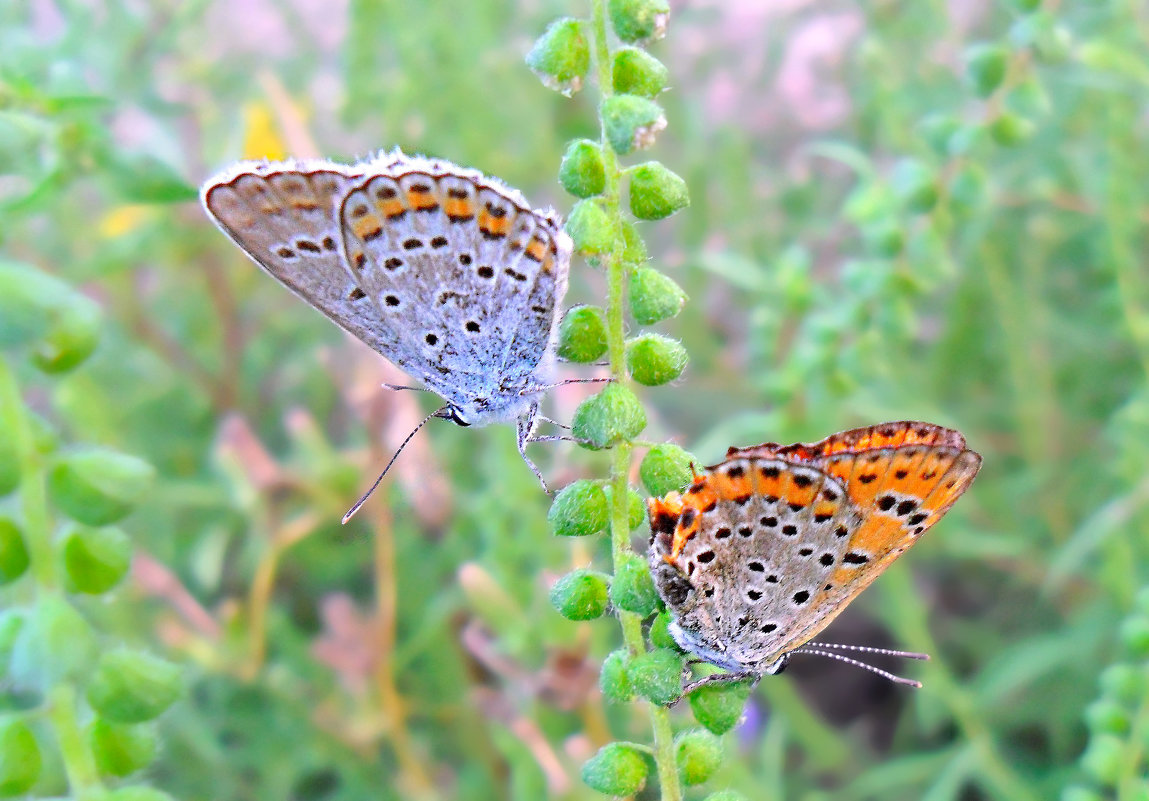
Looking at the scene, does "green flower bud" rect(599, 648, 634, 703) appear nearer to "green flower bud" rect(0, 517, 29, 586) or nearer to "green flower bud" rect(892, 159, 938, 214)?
"green flower bud" rect(0, 517, 29, 586)

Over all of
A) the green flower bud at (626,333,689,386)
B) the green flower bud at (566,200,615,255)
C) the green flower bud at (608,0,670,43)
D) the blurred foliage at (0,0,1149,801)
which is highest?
the green flower bud at (608,0,670,43)

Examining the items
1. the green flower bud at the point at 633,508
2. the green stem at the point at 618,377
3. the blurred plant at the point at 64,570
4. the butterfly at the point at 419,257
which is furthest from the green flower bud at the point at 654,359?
the blurred plant at the point at 64,570

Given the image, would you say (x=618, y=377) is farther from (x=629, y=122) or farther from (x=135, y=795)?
(x=135, y=795)

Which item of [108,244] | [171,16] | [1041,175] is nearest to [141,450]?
[108,244]

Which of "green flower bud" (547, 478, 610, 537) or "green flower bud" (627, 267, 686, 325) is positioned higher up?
"green flower bud" (627, 267, 686, 325)

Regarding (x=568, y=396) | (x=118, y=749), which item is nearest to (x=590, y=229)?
(x=118, y=749)

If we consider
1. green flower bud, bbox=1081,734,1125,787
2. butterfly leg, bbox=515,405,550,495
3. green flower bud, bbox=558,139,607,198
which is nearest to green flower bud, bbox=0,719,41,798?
green flower bud, bbox=558,139,607,198

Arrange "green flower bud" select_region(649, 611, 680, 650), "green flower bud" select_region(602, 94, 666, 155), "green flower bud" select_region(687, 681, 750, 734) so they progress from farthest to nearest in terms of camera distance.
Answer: "green flower bud" select_region(649, 611, 680, 650)
"green flower bud" select_region(687, 681, 750, 734)
"green flower bud" select_region(602, 94, 666, 155)

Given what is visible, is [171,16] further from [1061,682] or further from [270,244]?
[1061,682]
